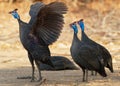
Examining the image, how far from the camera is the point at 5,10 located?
20.8 m

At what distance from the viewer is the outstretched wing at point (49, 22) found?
10359 millimetres

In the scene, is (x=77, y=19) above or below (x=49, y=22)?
below

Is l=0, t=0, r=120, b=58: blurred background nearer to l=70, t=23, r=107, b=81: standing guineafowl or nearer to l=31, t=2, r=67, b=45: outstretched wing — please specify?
l=31, t=2, r=67, b=45: outstretched wing

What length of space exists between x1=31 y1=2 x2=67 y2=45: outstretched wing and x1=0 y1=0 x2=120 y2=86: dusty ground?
784mm

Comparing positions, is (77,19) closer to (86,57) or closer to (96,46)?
(96,46)

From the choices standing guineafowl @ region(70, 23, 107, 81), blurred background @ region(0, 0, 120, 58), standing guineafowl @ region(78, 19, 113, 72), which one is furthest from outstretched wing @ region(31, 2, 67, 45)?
blurred background @ region(0, 0, 120, 58)

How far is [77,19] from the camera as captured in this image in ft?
66.5

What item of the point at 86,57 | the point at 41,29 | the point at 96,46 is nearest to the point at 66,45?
the point at 96,46

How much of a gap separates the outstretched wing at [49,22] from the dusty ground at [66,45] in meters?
0.78

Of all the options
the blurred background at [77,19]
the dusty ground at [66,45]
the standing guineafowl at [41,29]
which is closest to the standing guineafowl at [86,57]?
the dusty ground at [66,45]

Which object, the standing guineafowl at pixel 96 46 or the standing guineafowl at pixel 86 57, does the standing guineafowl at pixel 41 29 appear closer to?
the standing guineafowl at pixel 96 46

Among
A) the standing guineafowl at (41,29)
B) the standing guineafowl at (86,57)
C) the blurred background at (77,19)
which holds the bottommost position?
the blurred background at (77,19)

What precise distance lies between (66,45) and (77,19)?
9.24ft

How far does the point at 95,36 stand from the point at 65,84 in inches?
345
